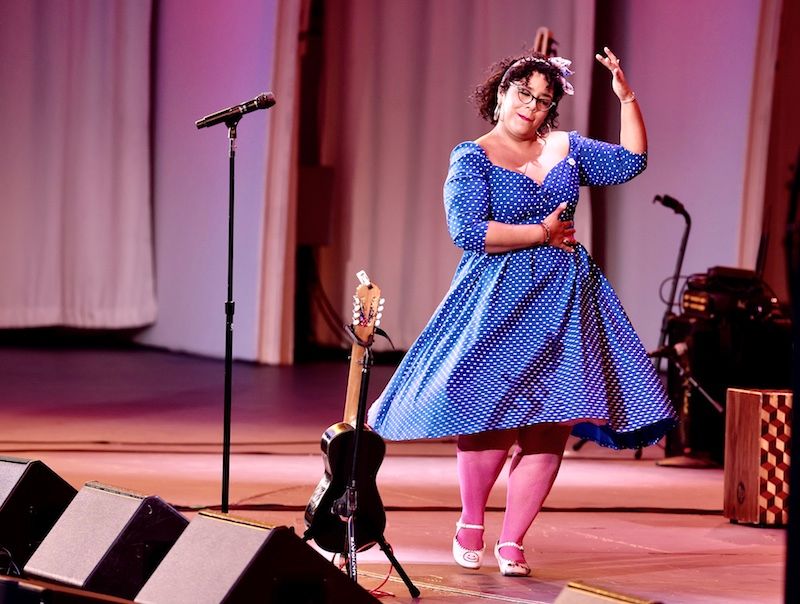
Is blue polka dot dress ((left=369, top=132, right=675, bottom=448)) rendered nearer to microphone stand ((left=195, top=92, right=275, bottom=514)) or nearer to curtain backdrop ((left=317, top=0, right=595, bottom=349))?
microphone stand ((left=195, top=92, right=275, bottom=514))

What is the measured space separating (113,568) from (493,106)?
1.76 meters

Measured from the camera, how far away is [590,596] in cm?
247

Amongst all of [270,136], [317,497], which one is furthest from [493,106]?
[270,136]

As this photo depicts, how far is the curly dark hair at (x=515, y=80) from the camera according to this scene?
13.1 ft

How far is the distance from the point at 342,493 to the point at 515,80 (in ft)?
4.14

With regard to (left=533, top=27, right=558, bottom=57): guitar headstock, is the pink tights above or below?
below

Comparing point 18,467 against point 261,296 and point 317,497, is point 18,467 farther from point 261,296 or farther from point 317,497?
point 261,296

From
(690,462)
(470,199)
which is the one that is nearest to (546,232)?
(470,199)

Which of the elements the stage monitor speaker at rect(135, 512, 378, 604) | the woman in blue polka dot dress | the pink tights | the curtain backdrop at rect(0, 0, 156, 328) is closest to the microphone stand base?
the woman in blue polka dot dress

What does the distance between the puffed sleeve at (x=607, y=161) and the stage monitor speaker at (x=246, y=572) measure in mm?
1575

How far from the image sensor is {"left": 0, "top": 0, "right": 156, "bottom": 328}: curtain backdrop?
31.5ft

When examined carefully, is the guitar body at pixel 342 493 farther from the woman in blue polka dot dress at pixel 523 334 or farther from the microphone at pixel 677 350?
the microphone at pixel 677 350

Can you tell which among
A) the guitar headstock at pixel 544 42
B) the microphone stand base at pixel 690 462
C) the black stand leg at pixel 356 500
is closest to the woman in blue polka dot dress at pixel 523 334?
the black stand leg at pixel 356 500

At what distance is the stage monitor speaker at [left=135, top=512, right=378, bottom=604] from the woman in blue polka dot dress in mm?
868
